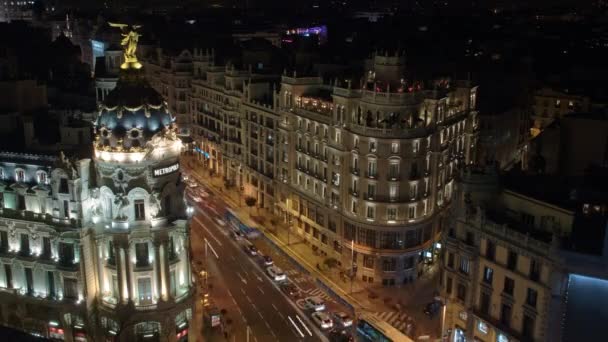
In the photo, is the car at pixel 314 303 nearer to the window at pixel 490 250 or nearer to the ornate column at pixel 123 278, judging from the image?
the ornate column at pixel 123 278

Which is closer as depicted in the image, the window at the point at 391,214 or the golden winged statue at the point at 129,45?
the golden winged statue at the point at 129,45

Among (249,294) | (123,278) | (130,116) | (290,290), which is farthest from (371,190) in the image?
(123,278)

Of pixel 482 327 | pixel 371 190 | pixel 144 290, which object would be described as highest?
pixel 371 190

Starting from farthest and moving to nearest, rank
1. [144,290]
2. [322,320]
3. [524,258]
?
[322,320]
[144,290]
[524,258]

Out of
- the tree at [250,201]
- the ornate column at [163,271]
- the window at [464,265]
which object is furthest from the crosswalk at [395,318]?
the tree at [250,201]

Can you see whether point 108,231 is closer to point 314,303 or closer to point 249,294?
point 249,294

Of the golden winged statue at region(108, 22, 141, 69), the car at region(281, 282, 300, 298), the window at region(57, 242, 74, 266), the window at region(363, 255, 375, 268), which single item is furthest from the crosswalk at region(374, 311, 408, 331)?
the golden winged statue at region(108, 22, 141, 69)
